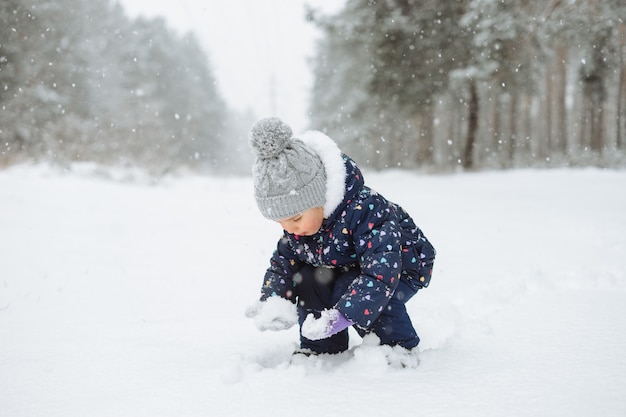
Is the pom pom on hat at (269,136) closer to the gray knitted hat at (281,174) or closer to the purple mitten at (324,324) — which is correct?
the gray knitted hat at (281,174)

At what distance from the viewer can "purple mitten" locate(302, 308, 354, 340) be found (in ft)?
5.21

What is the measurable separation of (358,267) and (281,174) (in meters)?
0.56

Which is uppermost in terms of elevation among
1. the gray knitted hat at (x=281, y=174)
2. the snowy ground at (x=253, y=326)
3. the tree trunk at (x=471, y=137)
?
the tree trunk at (x=471, y=137)

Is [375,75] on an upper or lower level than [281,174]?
upper

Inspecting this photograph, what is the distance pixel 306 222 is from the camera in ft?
6.06

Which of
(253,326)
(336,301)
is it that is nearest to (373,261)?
(336,301)

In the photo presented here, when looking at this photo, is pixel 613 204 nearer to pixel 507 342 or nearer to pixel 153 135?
pixel 507 342

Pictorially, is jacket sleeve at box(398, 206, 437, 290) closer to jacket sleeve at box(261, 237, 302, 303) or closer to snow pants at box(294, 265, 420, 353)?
snow pants at box(294, 265, 420, 353)

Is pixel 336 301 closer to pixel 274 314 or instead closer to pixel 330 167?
pixel 274 314

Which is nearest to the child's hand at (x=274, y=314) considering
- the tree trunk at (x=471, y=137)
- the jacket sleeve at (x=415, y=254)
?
the jacket sleeve at (x=415, y=254)

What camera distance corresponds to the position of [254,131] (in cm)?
177

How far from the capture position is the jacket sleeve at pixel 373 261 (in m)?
1.67

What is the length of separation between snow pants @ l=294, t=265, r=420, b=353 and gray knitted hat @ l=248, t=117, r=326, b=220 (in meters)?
0.37

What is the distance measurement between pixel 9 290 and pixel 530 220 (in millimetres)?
5471
